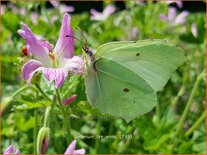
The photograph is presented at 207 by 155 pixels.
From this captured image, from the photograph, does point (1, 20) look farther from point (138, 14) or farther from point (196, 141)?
point (196, 141)

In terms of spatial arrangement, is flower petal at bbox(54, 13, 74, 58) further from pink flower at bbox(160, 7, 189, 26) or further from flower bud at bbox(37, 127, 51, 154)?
pink flower at bbox(160, 7, 189, 26)

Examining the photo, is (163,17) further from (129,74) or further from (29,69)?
(29,69)

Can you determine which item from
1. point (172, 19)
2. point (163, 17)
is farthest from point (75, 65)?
point (172, 19)

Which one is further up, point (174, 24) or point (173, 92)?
point (174, 24)

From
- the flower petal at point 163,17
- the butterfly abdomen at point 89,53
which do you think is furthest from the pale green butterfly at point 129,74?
the flower petal at point 163,17

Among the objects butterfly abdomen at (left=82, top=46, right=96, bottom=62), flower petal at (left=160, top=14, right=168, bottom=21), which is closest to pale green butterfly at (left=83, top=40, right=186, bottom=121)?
butterfly abdomen at (left=82, top=46, right=96, bottom=62)

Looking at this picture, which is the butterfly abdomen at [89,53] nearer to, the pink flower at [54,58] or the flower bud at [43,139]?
the pink flower at [54,58]

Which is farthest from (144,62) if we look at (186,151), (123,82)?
(186,151)
